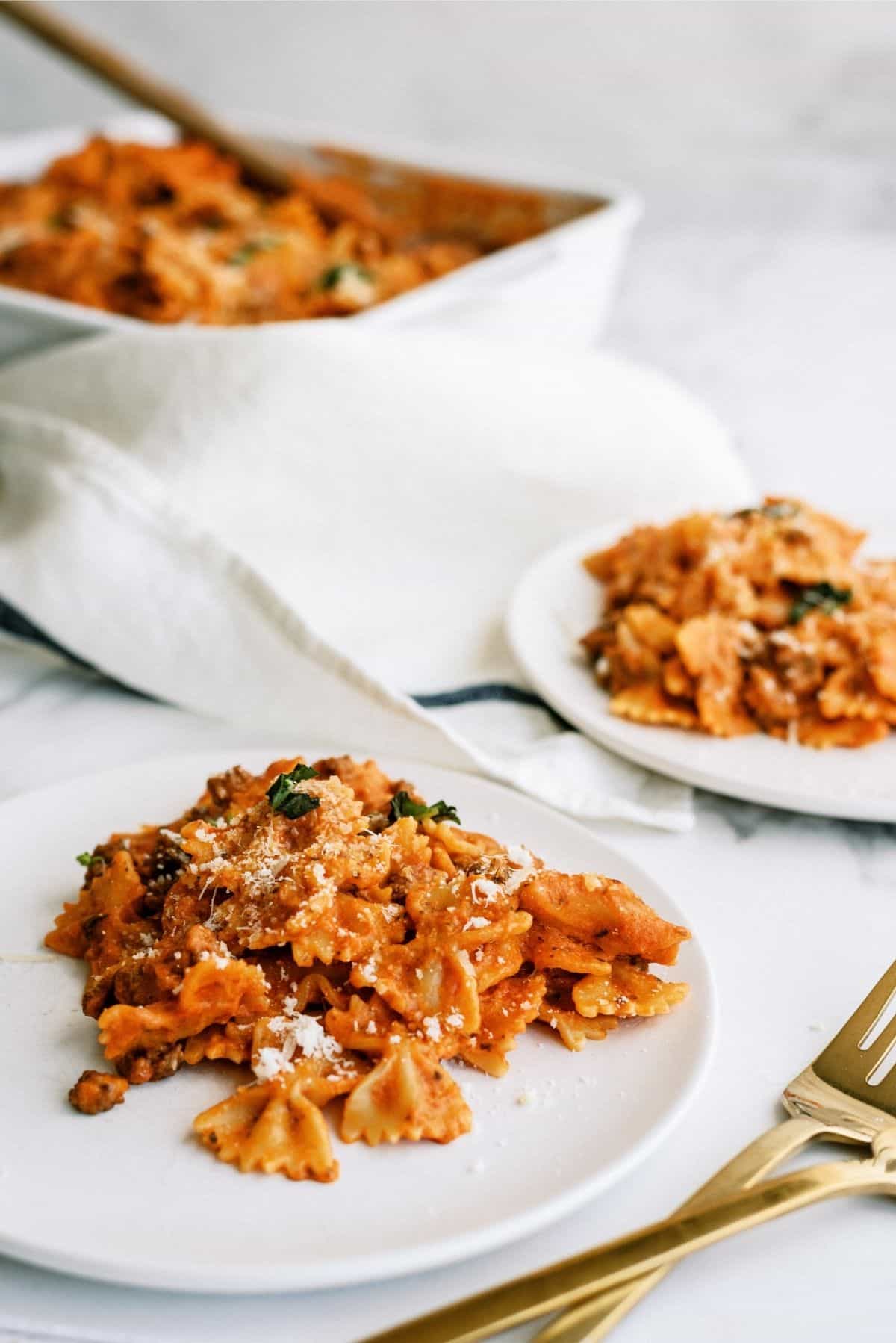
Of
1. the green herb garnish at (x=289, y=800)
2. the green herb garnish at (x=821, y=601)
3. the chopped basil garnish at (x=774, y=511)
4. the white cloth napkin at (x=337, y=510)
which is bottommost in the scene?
the white cloth napkin at (x=337, y=510)

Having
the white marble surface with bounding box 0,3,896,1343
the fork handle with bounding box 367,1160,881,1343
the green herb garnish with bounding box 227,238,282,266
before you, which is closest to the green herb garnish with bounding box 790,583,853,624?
the white marble surface with bounding box 0,3,896,1343

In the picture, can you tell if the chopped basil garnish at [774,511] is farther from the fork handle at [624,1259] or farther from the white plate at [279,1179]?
the fork handle at [624,1259]

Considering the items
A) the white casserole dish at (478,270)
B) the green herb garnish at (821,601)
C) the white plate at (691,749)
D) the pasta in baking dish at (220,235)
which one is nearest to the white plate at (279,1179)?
the white plate at (691,749)

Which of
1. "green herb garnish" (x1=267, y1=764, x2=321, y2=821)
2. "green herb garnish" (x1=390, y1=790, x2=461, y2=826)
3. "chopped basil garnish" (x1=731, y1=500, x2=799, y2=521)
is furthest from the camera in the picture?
"chopped basil garnish" (x1=731, y1=500, x2=799, y2=521)

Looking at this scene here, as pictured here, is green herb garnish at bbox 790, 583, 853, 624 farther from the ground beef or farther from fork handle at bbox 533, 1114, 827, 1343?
the ground beef

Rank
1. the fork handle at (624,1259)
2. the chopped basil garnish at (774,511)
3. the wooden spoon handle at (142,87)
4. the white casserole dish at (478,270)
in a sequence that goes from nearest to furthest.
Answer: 1. the fork handle at (624,1259)
2. the chopped basil garnish at (774,511)
3. the white casserole dish at (478,270)
4. the wooden spoon handle at (142,87)

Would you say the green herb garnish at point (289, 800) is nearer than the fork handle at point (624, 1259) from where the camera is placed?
No

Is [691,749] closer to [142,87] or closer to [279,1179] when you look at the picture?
[279,1179]

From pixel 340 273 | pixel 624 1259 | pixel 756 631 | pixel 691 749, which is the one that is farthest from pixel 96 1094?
pixel 340 273
